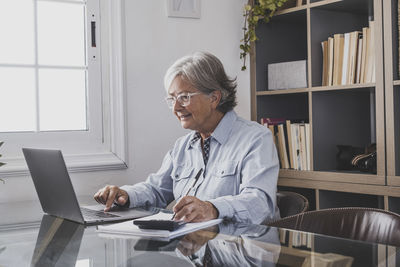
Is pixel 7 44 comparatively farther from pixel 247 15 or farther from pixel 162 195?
pixel 247 15

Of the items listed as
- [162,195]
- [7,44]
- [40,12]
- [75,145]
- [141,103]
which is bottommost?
[162,195]

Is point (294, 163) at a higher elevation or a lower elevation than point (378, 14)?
lower

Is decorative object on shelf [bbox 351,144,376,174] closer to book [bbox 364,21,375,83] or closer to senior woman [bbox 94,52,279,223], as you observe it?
book [bbox 364,21,375,83]

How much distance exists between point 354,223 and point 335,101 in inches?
54.1

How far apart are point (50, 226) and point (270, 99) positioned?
1.89m

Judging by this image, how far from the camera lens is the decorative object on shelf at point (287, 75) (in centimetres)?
292

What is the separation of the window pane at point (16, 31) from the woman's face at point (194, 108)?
0.90 meters

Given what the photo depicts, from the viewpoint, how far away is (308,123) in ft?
9.66

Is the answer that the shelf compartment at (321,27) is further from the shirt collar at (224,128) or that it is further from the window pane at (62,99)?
the window pane at (62,99)

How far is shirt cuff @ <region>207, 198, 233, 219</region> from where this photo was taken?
1712 mm

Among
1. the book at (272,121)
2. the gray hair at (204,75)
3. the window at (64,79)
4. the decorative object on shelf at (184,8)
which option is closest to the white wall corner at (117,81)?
the window at (64,79)

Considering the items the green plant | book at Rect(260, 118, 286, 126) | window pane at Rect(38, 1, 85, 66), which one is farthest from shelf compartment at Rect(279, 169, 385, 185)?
window pane at Rect(38, 1, 85, 66)

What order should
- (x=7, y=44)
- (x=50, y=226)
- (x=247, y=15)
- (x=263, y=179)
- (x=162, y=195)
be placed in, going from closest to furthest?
(x=50, y=226) < (x=263, y=179) < (x=162, y=195) < (x=7, y=44) < (x=247, y=15)

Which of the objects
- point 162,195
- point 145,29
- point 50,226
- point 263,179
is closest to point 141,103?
point 145,29
